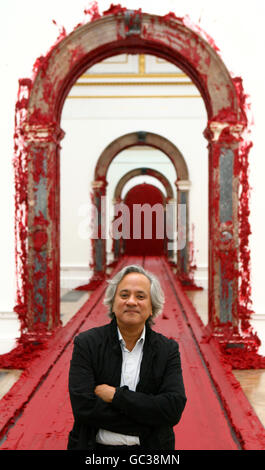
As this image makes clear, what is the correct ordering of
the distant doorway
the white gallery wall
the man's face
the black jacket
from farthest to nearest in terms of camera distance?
the distant doorway → the white gallery wall → the man's face → the black jacket

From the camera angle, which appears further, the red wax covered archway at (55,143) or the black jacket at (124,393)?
the red wax covered archway at (55,143)

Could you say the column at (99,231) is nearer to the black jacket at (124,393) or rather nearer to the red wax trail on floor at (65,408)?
the red wax trail on floor at (65,408)

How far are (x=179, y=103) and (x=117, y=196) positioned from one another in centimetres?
584

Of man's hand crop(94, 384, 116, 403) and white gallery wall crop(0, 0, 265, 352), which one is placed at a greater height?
white gallery wall crop(0, 0, 265, 352)

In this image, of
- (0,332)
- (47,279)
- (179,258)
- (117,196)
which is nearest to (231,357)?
(47,279)

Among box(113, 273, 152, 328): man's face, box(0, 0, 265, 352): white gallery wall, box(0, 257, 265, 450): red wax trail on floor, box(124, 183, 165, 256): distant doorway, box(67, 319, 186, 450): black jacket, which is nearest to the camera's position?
box(67, 319, 186, 450): black jacket

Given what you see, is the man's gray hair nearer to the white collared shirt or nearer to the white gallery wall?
the white collared shirt

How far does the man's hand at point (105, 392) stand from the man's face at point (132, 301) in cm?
26

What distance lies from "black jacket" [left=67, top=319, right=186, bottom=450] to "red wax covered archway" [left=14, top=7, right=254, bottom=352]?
2911 millimetres

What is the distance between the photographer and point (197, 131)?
10.5m

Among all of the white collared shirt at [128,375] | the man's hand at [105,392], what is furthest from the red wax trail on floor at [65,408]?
the man's hand at [105,392]

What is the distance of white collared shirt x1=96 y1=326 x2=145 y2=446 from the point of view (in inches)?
74.5

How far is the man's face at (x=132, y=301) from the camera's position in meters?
1.91

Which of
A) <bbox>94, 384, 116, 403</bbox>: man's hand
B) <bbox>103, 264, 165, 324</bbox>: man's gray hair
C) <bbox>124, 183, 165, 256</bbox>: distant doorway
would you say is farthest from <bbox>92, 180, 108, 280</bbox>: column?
<bbox>124, 183, 165, 256</bbox>: distant doorway
